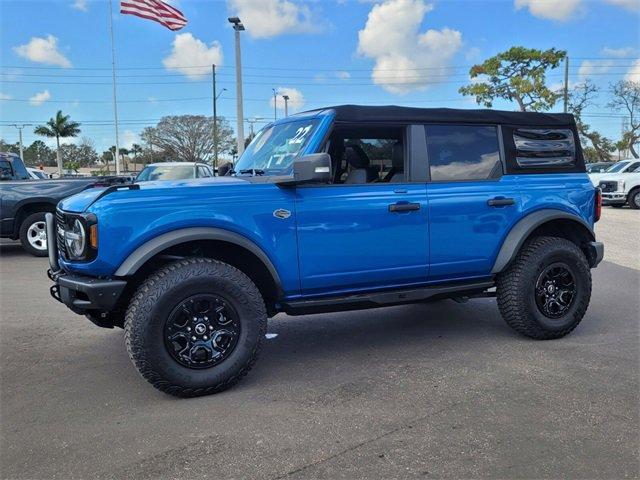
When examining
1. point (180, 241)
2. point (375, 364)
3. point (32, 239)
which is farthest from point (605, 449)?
point (32, 239)

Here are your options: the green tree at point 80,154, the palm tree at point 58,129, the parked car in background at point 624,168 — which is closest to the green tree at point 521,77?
the parked car in background at point 624,168

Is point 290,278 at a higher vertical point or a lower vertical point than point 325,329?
higher

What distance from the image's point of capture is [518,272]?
471 centimetres

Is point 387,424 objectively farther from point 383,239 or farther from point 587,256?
point 587,256

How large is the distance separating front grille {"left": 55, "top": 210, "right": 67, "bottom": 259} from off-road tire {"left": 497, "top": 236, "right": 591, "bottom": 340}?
11.7 feet

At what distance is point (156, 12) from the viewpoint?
809 inches

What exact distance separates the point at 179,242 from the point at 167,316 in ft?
1.61

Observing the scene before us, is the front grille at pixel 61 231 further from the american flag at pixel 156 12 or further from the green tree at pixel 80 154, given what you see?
the green tree at pixel 80 154

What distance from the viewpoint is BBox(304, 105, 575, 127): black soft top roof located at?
4.35 meters

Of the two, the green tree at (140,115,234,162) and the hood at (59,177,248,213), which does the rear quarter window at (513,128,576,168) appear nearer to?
the hood at (59,177,248,213)

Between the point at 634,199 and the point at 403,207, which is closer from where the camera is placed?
the point at 403,207

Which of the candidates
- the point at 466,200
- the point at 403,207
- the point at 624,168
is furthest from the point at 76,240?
the point at 624,168

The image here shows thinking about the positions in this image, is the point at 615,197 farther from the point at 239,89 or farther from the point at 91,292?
the point at 91,292

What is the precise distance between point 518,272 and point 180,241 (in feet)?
9.50
